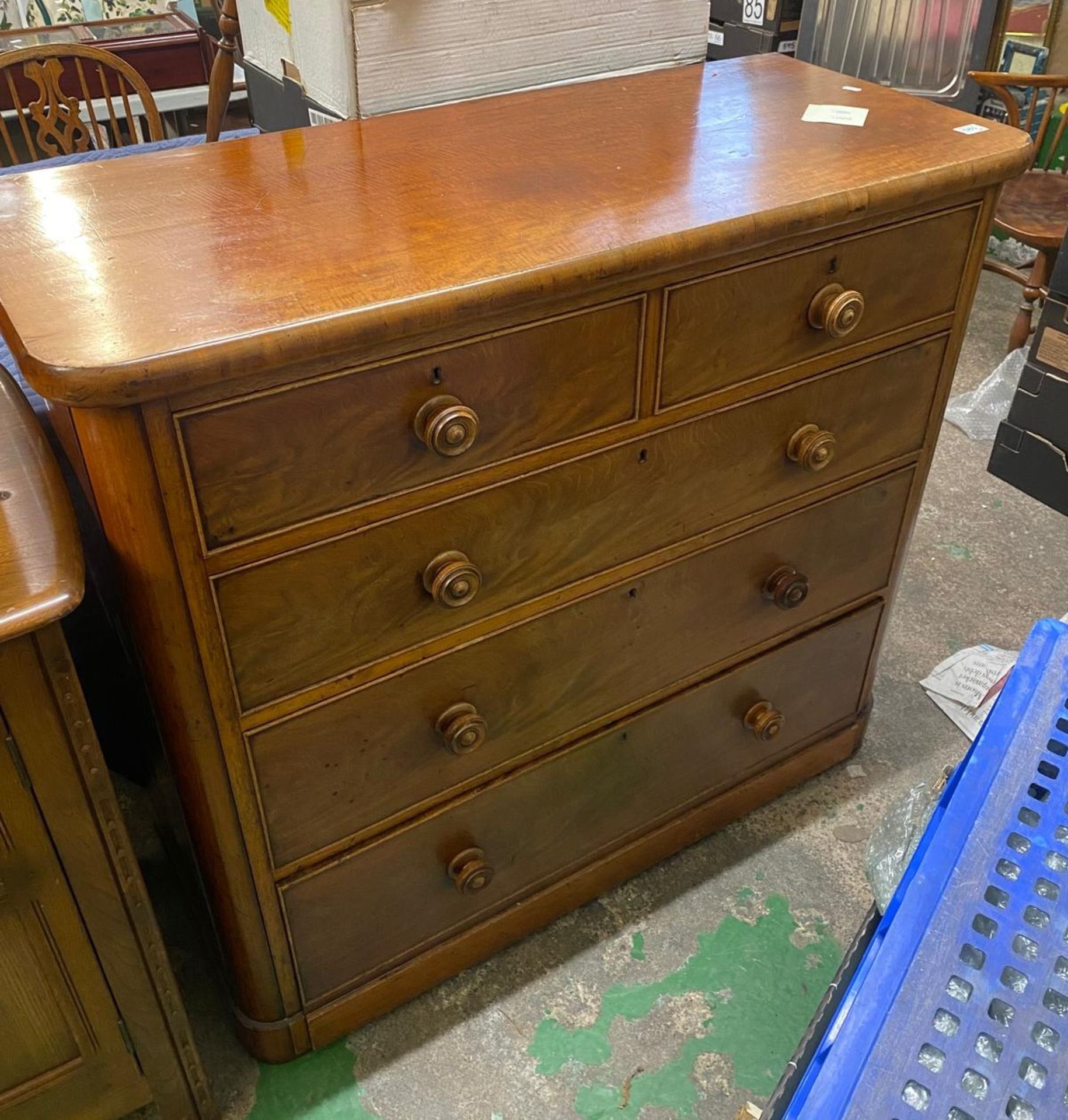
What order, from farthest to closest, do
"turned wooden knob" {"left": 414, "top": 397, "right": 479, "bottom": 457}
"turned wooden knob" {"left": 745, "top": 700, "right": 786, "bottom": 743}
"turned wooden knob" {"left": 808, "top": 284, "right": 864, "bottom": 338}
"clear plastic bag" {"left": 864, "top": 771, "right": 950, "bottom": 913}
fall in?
1. "turned wooden knob" {"left": 745, "top": 700, "right": 786, "bottom": 743}
2. "clear plastic bag" {"left": 864, "top": 771, "right": 950, "bottom": 913}
3. "turned wooden knob" {"left": 808, "top": 284, "right": 864, "bottom": 338}
4. "turned wooden knob" {"left": 414, "top": 397, "right": 479, "bottom": 457}

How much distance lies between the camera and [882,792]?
171 centimetres

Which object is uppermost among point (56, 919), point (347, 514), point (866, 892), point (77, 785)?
point (347, 514)

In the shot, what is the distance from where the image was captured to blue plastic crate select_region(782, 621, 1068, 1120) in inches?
27.3

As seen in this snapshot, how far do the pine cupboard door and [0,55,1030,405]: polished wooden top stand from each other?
1.19 ft

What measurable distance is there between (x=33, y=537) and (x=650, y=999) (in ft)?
3.33

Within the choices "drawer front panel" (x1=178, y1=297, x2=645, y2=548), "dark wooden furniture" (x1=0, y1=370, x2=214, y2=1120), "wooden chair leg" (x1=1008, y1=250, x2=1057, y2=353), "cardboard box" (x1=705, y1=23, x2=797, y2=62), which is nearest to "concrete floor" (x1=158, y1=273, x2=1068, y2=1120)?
"dark wooden furniture" (x1=0, y1=370, x2=214, y2=1120)

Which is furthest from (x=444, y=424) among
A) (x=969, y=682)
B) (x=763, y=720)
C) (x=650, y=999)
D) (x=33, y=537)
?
(x=969, y=682)

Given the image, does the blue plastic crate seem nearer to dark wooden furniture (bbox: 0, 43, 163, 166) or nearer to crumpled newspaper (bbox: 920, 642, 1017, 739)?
crumpled newspaper (bbox: 920, 642, 1017, 739)

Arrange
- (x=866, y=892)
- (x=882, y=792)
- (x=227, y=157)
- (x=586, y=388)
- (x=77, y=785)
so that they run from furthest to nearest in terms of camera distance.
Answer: (x=882, y=792) → (x=866, y=892) → (x=227, y=157) → (x=586, y=388) → (x=77, y=785)

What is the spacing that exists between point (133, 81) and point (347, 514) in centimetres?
181

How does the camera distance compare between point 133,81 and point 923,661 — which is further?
point 133,81

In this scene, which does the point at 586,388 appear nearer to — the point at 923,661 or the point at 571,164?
the point at 571,164

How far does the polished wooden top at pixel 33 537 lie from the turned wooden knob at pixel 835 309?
796 millimetres

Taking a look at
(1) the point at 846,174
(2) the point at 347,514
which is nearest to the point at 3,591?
(2) the point at 347,514
